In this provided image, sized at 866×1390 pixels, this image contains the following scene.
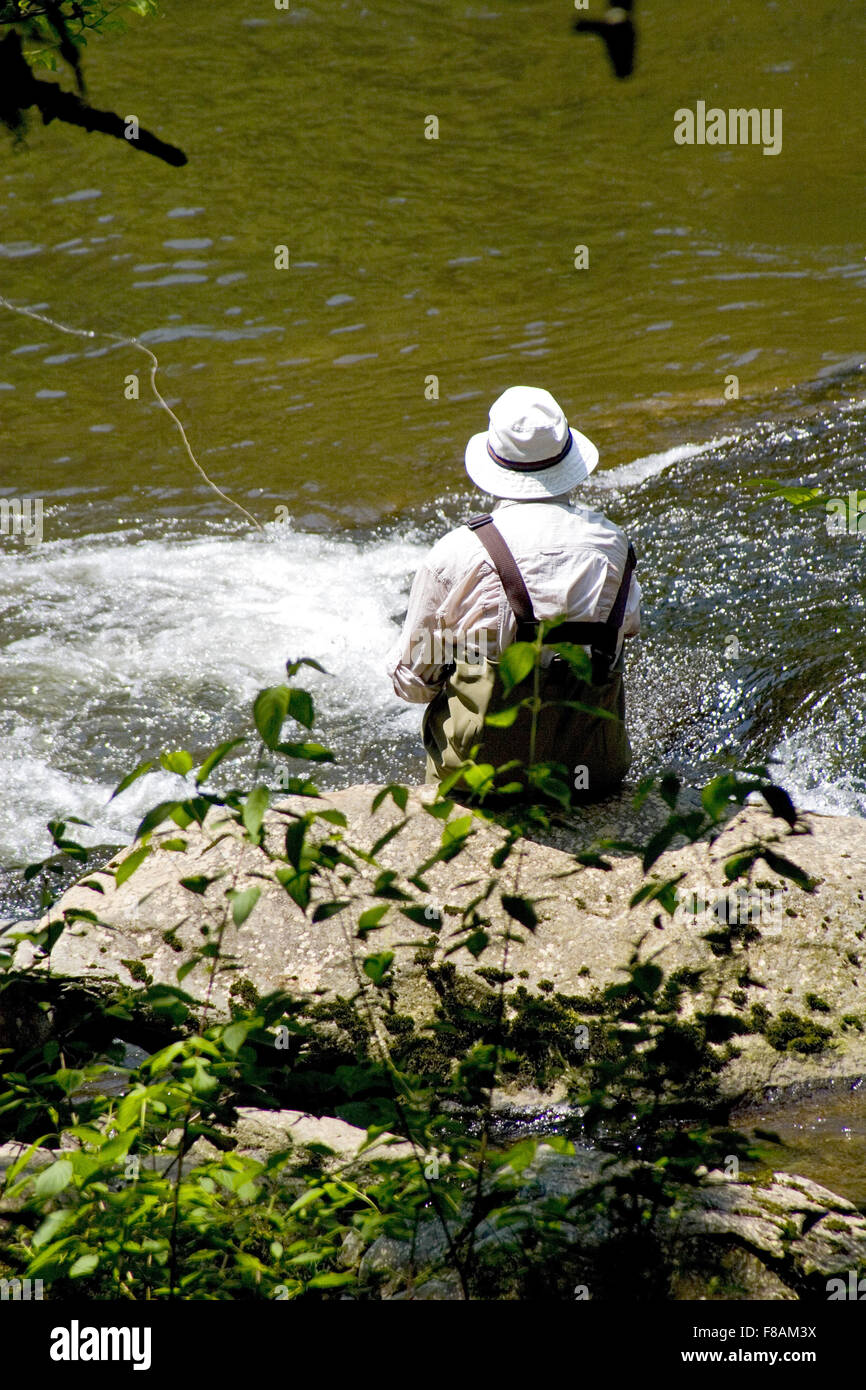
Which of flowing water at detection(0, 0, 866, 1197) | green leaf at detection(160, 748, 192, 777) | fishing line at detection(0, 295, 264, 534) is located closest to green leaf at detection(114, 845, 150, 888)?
green leaf at detection(160, 748, 192, 777)

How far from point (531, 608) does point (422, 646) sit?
50cm

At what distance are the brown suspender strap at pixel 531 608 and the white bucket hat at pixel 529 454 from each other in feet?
0.57

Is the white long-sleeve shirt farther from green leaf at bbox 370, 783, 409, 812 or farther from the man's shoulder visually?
green leaf at bbox 370, 783, 409, 812

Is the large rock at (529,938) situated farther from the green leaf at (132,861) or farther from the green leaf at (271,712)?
the green leaf at (271,712)

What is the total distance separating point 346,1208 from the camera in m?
2.96

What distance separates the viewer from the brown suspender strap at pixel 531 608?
428cm

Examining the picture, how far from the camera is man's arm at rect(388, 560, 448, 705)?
14.5 ft

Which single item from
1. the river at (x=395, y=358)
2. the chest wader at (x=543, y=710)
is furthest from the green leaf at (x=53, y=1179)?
the chest wader at (x=543, y=710)

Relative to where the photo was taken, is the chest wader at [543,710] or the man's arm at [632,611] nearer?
the chest wader at [543,710]

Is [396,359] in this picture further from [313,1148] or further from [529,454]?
[313,1148]

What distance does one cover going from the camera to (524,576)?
4328mm

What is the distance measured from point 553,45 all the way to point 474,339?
7.97 meters

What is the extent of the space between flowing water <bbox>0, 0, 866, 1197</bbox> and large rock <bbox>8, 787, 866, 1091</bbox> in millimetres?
377

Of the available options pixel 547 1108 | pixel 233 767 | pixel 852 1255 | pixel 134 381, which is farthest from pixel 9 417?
pixel 852 1255
